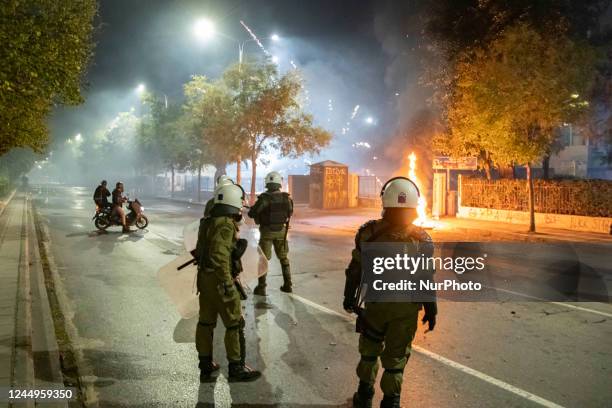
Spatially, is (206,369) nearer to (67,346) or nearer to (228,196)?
(228,196)

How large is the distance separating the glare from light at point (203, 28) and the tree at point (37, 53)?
1256 cm

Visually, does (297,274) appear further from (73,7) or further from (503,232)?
(503,232)

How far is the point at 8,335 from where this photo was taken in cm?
527

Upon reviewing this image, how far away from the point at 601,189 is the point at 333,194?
585 inches

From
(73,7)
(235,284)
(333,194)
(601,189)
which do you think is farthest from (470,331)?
(333,194)

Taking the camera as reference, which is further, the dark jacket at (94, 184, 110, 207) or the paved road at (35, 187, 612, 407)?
the dark jacket at (94, 184, 110, 207)

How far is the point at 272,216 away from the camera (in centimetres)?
748

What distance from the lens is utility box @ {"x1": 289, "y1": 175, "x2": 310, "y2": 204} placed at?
32281mm

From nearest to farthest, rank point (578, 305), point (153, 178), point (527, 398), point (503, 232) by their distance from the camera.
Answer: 1. point (527, 398)
2. point (578, 305)
3. point (503, 232)
4. point (153, 178)

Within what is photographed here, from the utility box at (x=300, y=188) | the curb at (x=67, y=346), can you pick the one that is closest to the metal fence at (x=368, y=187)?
the utility box at (x=300, y=188)

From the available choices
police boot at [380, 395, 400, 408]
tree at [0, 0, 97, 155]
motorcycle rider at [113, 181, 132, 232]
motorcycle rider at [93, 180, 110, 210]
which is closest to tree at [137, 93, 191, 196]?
motorcycle rider at [93, 180, 110, 210]

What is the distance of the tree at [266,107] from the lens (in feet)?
84.7

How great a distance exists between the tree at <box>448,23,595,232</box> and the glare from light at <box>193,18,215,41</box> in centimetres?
1226

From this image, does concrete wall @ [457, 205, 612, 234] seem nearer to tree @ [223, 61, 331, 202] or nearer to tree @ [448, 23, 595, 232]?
tree @ [448, 23, 595, 232]
